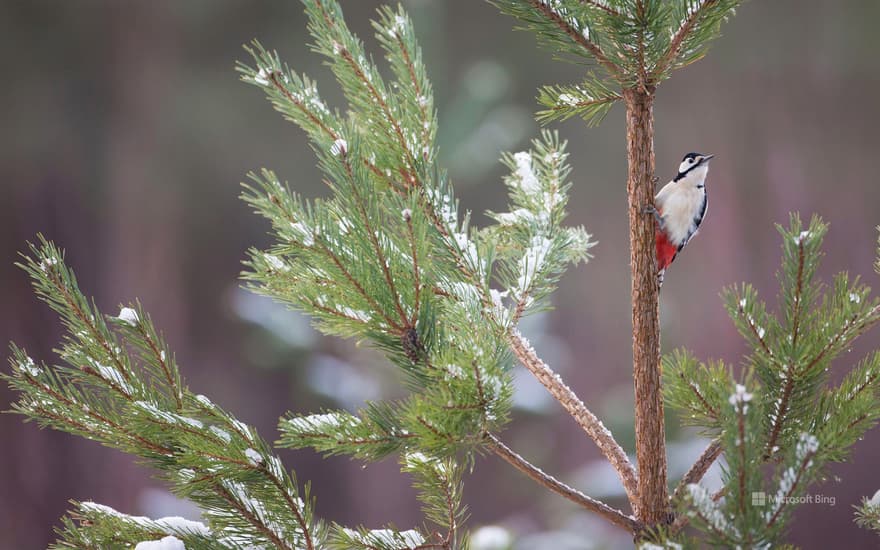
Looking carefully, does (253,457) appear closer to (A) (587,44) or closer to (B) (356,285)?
(B) (356,285)

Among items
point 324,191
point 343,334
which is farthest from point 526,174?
point 324,191

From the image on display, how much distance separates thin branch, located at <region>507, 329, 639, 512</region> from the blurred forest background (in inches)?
48.4

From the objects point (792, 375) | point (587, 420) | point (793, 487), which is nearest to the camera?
point (793, 487)

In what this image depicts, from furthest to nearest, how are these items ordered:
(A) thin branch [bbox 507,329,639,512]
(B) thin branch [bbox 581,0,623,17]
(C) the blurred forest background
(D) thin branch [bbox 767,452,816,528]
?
(C) the blurred forest background → (A) thin branch [bbox 507,329,639,512] → (B) thin branch [bbox 581,0,623,17] → (D) thin branch [bbox 767,452,816,528]

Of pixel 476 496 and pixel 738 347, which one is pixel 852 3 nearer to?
pixel 738 347

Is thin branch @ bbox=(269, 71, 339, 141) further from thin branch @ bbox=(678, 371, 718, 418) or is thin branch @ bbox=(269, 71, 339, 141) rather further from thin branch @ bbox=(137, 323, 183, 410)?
thin branch @ bbox=(678, 371, 718, 418)

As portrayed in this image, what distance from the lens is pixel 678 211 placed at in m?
0.63

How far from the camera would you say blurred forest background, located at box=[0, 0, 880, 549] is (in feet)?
6.27

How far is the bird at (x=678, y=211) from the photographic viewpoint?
0.62 metres

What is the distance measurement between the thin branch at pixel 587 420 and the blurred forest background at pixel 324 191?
4.03 ft

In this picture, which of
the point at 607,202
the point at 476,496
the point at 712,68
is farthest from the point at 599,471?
the point at 712,68

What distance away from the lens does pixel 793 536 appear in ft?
6.77

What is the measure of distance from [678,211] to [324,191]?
166 cm

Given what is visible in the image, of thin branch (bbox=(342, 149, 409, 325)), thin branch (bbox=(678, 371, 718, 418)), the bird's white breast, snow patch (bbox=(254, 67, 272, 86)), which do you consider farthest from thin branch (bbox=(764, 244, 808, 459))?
snow patch (bbox=(254, 67, 272, 86))
